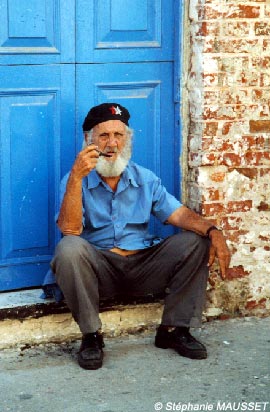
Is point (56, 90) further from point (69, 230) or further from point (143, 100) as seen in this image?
point (69, 230)

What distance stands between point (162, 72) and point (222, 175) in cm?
71

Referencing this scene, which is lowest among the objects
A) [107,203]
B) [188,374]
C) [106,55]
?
[188,374]

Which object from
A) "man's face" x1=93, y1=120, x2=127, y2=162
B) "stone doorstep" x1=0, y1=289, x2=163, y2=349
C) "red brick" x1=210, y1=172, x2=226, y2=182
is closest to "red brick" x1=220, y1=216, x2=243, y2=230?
"red brick" x1=210, y1=172, x2=226, y2=182

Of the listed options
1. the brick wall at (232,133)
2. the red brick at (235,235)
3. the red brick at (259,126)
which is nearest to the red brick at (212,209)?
the brick wall at (232,133)

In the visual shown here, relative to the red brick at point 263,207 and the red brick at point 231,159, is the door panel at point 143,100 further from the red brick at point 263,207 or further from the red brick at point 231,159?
the red brick at point 263,207

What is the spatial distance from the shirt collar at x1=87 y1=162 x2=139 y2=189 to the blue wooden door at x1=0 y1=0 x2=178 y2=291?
12.0 inches

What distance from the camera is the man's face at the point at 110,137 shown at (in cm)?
540

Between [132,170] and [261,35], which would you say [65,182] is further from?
[261,35]

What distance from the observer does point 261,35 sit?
19.1ft

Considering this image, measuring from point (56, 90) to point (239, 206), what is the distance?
1302 mm

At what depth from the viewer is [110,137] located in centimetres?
541

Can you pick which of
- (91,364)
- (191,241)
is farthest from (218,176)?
(91,364)

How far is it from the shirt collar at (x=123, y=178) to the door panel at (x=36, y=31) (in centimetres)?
70

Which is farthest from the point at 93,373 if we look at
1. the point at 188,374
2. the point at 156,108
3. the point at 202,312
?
the point at 156,108
